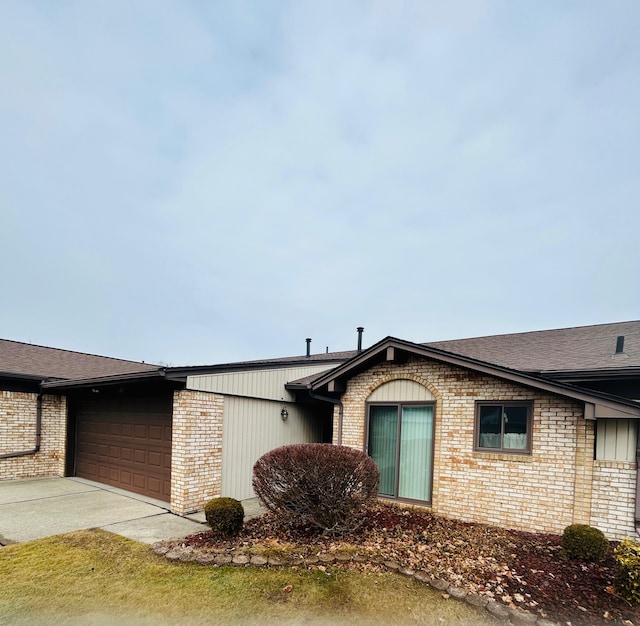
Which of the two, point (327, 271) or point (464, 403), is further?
point (327, 271)

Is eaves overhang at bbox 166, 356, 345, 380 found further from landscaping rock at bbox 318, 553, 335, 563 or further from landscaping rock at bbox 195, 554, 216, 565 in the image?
landscaping rock at bbox 318, 553, 335, 563

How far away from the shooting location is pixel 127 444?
9852 millimetres

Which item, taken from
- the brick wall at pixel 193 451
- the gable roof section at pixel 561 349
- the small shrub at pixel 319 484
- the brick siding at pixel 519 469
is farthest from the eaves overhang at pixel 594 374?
the brick wall at pixel 193 451

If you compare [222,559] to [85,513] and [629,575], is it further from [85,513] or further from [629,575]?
[629,575]

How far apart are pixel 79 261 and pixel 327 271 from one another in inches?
489

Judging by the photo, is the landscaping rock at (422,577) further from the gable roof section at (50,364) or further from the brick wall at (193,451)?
the gable roof section at (50,364)

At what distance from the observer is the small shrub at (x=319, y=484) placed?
6086 millimetres

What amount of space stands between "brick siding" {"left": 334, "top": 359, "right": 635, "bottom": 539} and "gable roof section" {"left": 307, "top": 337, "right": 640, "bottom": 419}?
359 mm

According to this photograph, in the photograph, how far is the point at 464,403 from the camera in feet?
25.1

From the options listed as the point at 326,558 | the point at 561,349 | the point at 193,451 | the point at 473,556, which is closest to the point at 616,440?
the point at 561,349

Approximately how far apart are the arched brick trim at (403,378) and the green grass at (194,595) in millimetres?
3772

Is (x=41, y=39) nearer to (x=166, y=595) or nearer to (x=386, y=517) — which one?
(x=166, y=595)

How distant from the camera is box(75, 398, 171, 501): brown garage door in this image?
886 cm

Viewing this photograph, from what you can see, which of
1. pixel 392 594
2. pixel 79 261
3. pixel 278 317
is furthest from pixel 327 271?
pixel 392 594
